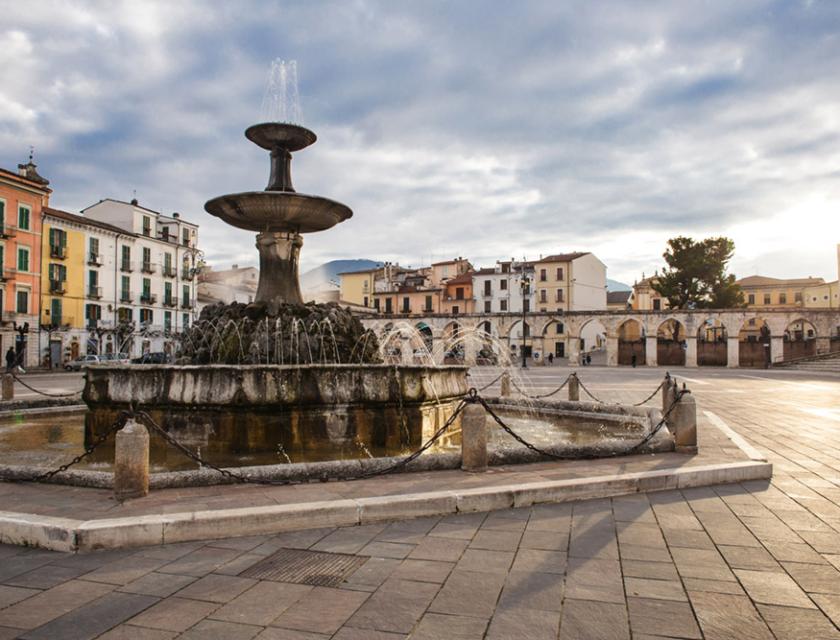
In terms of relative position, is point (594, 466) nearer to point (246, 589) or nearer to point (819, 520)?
point (819, 520)

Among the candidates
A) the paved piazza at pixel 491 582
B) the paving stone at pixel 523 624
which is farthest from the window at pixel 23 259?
the paving stone at pixel 523 624

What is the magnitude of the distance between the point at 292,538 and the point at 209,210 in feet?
28.2

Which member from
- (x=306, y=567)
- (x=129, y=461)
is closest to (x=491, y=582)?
(x=306, y=567)

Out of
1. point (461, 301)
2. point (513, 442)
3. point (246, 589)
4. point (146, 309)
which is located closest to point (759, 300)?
point (461, 301)

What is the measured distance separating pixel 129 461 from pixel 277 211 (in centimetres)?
694

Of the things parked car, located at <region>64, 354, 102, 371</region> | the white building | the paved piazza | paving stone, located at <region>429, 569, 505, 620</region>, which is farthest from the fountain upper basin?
the white building

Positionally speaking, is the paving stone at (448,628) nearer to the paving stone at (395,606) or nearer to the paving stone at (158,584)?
the paving stone at (395,606)

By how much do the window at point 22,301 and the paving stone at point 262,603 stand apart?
41411 mm

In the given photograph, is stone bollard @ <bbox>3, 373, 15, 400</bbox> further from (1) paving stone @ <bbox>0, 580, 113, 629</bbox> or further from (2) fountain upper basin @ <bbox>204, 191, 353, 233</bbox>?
(1) paving stone @ <bbox>0, 580, 113, 629</bbox>

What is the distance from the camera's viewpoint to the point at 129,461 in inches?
206

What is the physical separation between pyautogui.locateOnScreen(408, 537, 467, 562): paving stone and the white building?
42427 mm

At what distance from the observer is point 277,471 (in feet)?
19.5

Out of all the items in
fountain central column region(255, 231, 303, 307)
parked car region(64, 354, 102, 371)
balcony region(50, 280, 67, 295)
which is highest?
balcony region(50, 280, 67, 295)

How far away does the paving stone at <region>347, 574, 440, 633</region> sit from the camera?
10.5 ft
